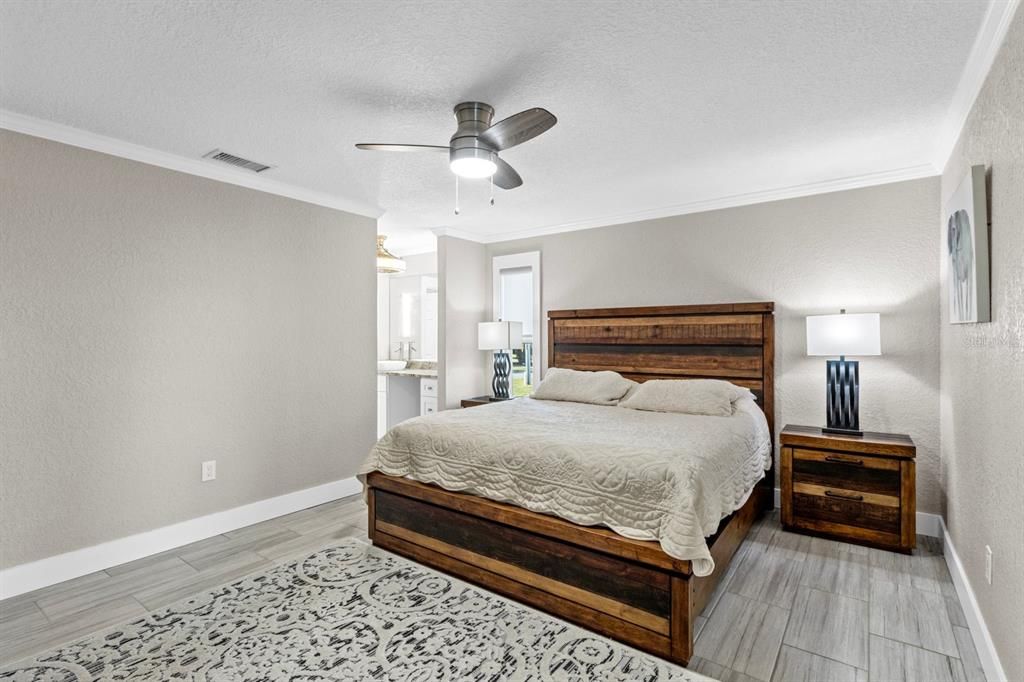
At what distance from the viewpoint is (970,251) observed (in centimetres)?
218

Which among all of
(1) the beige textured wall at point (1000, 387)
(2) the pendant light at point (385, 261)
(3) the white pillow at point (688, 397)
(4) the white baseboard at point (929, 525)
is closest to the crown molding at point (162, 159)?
(2) the pendant light at point (385, 261)

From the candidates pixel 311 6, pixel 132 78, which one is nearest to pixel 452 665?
pixel 311 6

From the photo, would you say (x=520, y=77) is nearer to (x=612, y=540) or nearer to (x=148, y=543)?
(x=612, y=540)

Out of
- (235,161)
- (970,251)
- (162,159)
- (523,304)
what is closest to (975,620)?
(970,251)

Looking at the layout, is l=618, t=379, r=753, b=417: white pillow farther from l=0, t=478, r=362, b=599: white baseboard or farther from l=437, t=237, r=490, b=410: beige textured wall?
l=0, t=478, r=362, b=599: white baseboard

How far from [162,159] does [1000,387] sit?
14.5 feet

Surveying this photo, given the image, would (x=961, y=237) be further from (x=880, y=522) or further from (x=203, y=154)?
(x=203, y=154)

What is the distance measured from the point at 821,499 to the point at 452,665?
258cm

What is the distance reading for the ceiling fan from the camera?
7.45ft

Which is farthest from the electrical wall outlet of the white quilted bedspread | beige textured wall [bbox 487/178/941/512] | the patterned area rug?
beige textured wall [bbox 487/178/941/512]

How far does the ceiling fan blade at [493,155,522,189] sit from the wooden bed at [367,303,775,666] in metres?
1.74

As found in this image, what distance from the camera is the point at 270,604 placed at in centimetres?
254

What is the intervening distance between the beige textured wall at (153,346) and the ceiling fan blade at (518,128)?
7.46 feet

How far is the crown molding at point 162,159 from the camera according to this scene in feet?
8.98
